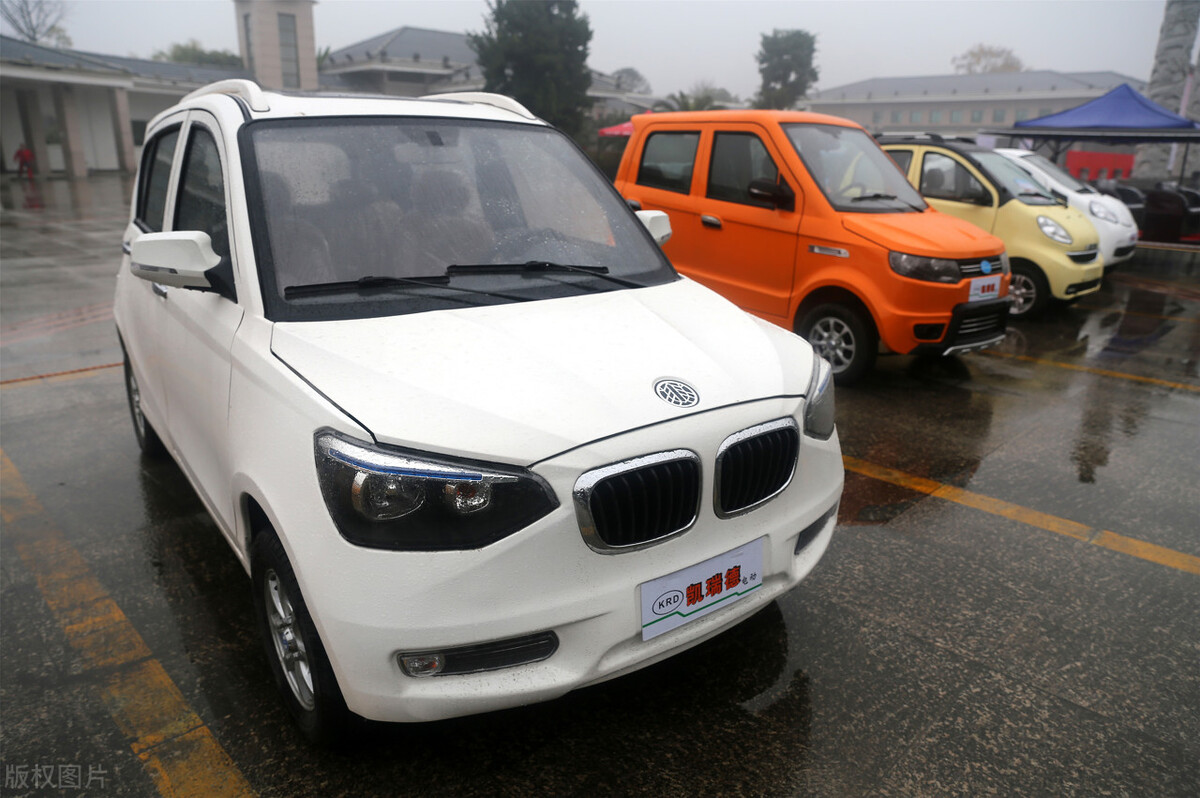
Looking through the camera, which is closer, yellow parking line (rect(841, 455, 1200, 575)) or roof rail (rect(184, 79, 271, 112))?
roof rail (rect(184, 79, 271, 112))

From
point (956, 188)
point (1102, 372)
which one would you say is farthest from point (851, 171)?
point (956, 188)

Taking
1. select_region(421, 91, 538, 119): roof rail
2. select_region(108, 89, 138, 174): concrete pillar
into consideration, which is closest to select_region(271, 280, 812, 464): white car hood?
select_region(421, 91, 538, 119): roof rail

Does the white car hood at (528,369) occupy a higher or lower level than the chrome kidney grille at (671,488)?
higher

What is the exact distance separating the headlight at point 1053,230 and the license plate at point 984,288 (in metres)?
2.73

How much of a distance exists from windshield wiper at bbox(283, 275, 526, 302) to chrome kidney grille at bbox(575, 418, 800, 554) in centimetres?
90

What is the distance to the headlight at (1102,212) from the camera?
9373 millimetres

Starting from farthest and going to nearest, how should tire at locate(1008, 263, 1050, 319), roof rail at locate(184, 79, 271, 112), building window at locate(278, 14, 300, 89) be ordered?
building window at locate(278, 14, 300, 89), tire at locate(1008, 263, 1050, 319), roof rail at locate(184, 79, 271, 112)

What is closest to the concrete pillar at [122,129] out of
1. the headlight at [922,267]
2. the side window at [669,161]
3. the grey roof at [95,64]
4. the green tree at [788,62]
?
the grey roof at [95,64]

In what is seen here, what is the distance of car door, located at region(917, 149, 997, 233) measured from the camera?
27.2 feet

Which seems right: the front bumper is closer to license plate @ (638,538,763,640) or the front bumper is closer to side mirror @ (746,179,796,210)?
license plate @ (638,538,763,640)

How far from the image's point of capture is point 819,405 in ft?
8.46

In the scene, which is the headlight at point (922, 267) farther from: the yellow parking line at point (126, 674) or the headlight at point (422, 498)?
the yellow parking line at point (126, 674)

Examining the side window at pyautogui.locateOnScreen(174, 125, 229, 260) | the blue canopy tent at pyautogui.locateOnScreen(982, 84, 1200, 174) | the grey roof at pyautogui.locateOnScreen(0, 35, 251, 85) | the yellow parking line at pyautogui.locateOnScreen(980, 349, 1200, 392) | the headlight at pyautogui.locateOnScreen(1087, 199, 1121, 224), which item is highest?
the grey roof at pyautogui.locateOnScreen(0, 35, 251, 85)

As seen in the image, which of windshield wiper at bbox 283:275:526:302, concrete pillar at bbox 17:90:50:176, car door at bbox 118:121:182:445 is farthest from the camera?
concrete pillar at bbox 17:90:50:176
